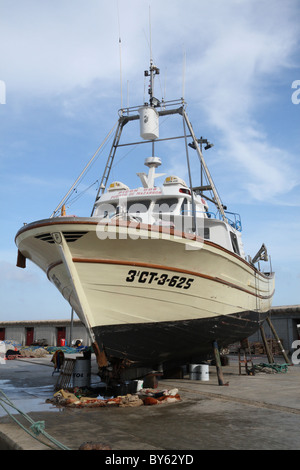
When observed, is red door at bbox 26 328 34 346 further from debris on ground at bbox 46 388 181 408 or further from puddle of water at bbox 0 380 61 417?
debris on ground at bbox 46 388 181 408

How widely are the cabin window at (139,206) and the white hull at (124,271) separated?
3.21 metres

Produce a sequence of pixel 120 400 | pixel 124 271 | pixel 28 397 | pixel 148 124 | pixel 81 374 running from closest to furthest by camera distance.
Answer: pixel 120 400 → pixel 124 271 → pixel 28 397 → pixel 81 374 → pixel 148 124

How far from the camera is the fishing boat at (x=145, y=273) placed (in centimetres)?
870

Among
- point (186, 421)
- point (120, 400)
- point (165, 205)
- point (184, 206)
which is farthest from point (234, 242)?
point (186, 421)

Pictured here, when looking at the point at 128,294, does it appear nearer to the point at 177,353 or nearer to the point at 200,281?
the point at 200,281

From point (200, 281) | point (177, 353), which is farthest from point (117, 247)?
point (177, 353)

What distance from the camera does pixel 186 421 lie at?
7062mm

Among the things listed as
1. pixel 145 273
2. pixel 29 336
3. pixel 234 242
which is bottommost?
pixel 29 336

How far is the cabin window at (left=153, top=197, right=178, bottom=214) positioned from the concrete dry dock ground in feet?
17.7

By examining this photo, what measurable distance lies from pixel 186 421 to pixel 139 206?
283 inches

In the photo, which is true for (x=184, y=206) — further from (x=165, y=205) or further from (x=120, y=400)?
(x=120, y=400)

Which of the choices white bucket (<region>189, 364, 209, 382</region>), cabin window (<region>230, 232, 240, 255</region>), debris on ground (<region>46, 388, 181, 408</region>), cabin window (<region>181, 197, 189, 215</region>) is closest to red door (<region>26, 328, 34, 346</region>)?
white bucket (<region>189, 364, 209, 382</region>)

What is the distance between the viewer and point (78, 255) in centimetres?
873
